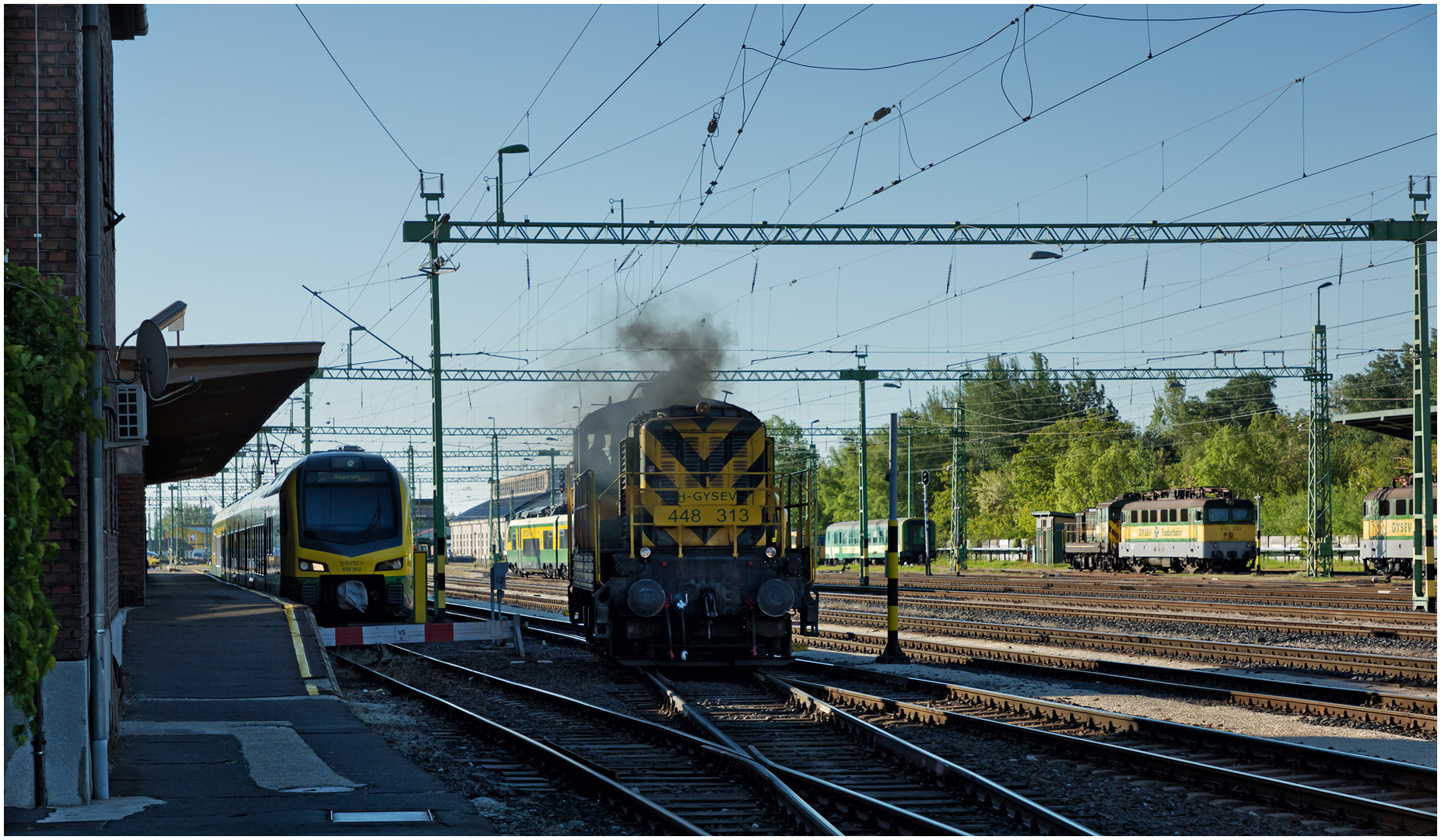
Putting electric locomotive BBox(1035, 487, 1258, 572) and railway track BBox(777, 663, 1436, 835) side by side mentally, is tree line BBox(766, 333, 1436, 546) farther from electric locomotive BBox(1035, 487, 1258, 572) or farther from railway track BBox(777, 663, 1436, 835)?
railway track BBox(777, 663, 1436, 835)

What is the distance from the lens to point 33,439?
6.14 m

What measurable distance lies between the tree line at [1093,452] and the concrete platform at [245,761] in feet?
135

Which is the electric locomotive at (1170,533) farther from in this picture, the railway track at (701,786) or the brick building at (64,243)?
the brick building at (64,243)

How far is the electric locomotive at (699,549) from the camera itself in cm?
1611

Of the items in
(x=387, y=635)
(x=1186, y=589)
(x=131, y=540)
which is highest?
(x=131, y=540)

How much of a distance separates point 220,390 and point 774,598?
7.27 meters

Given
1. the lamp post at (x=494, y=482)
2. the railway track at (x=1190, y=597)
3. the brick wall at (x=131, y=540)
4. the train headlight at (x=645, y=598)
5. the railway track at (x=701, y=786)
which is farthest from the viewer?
the lamp post at (x=494, y=482)

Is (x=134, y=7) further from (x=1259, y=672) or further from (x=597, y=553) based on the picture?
(x=1259, y=672)

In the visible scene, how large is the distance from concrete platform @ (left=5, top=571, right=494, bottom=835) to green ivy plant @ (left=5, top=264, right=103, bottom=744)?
2197 mm

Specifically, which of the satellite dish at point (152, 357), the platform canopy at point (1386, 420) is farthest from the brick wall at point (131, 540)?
the platform canopy at point (1386, 420)

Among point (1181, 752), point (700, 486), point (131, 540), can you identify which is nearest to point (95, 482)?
point (1181, 752)

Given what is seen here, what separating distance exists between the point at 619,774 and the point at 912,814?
2.76m

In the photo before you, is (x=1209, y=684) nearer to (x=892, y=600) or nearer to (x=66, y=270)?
(x=892, y=600)

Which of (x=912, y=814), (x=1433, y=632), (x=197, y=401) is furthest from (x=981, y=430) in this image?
(x=912, y=814)
